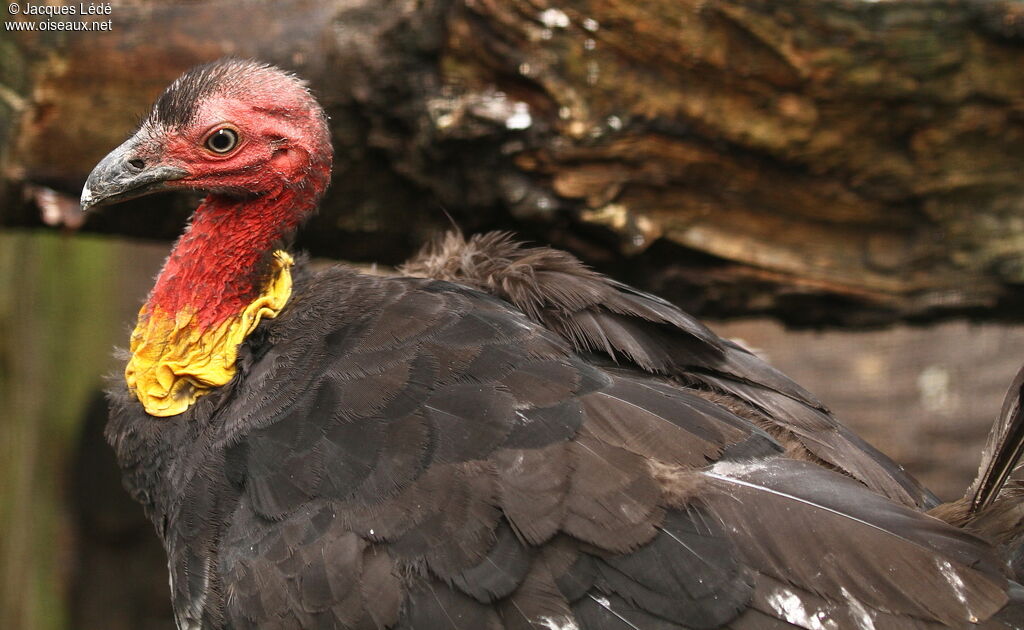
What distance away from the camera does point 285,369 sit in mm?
3326

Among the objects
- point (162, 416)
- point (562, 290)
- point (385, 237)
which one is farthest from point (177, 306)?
point (385, 237)

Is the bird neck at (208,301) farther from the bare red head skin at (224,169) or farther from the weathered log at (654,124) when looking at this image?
the weathered log at (654,124)

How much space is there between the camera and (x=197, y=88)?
3.49 m

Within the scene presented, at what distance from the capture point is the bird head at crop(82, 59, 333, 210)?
11.3 ft

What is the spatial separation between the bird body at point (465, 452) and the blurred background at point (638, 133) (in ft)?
2.82

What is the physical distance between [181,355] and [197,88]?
894mm

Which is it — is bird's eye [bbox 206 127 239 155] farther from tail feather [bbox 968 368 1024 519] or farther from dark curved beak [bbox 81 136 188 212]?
tail feather [bbox 968 368 1024 519]

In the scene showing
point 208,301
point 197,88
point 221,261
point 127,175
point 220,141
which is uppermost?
point 197,88

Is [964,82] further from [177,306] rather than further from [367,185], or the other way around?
[177,306]

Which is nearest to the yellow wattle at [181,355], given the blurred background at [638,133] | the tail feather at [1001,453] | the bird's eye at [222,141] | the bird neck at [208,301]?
the bird neck at [208,301]

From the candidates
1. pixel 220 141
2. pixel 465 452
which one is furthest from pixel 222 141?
pixel 465 452

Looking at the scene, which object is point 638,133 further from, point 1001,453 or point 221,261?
point 1001,453

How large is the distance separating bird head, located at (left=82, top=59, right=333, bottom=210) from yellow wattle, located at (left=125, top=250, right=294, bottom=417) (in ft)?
1.37

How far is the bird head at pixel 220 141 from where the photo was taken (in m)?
3.45
